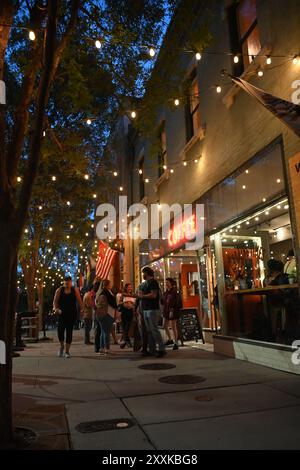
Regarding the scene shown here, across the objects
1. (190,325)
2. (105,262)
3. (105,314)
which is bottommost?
(190,325)

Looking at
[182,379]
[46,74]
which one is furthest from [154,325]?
[46,74]

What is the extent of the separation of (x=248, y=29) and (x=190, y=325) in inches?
282

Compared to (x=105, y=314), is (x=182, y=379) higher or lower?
lower

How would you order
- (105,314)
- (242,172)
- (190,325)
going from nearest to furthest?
(242,172), (105,314), (190,325)

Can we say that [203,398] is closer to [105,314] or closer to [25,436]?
[25,436]

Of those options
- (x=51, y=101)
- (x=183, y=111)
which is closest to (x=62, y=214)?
(x=51, y=101)

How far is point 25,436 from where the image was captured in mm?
3789

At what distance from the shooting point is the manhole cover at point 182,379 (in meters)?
5.93

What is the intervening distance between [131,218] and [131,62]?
10415 millimetres

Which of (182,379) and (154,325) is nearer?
(182,379)

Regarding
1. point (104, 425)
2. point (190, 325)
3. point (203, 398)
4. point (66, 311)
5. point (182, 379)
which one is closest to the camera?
point (104, 425)

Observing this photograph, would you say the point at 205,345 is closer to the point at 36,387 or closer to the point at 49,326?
the point at 36,387

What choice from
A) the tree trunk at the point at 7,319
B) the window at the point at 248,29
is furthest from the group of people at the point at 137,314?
the window at the point at 248,29
